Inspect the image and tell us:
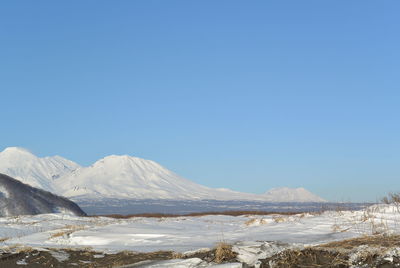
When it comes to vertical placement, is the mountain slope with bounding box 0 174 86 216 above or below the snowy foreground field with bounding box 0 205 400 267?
above

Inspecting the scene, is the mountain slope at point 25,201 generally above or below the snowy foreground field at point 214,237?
above

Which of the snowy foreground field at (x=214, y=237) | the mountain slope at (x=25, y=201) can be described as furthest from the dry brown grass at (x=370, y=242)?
the mountain slope at (x=25, y=201)

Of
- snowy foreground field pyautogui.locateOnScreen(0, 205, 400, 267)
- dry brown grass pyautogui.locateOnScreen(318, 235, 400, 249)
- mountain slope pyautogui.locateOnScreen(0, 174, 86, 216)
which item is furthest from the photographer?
mountain slope pyautogui.locateOnScreen(0, 174, 86, 216)

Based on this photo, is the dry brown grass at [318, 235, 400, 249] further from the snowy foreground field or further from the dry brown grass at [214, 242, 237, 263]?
the dry brown grass at [214, 242, 237, 263]

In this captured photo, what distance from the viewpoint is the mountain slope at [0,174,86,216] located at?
3134cm

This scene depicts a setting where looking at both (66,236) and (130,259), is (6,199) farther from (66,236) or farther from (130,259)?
(130,259)

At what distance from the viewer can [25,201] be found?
107 ft

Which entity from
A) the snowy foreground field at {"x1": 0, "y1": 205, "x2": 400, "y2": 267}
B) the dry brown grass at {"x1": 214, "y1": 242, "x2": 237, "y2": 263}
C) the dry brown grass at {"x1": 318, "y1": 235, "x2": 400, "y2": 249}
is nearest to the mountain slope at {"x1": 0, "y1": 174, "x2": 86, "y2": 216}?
the snowy foreground field at {"x1": 0, "y1": 205, "x2": 400, "y2": 267}

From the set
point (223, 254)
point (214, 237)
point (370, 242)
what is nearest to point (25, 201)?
point (214, 237)

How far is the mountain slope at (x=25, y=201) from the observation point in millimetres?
31344

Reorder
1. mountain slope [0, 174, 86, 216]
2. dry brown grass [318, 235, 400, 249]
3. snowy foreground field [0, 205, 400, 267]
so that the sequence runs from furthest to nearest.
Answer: mountain slope [0, 174, 86, 216] < snowy foreground field [0, 205, 400, 267] < dry brown grass [318, 235, 400, 249]

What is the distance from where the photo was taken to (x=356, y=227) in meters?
11.5

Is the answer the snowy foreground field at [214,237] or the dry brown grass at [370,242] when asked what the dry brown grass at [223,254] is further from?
the dry brown grass at [370,242]

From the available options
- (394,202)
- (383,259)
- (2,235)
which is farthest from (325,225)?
(2,235)
